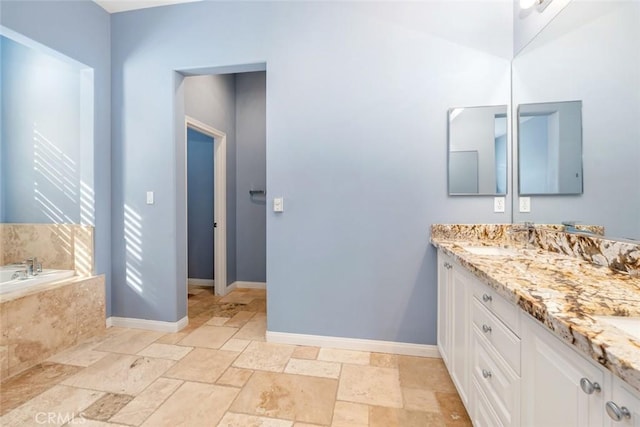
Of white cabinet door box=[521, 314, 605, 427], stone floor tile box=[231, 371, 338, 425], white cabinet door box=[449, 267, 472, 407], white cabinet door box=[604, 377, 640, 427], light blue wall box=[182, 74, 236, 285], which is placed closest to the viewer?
white cabinet door box=[604, 377, 640, 427]

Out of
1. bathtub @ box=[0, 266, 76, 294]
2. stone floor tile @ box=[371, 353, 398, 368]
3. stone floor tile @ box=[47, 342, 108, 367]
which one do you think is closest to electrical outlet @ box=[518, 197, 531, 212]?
stone floor tile @ box=[371, 353, 398, 368]

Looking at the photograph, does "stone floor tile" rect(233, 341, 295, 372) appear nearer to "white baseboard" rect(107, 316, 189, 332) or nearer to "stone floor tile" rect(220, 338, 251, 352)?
"stone floor tile" rect(220, 338, 251, 352)

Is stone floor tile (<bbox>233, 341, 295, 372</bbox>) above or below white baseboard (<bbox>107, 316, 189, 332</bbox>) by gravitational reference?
below

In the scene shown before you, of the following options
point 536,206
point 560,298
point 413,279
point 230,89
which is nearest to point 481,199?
point 536,206

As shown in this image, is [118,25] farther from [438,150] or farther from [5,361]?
[438,150]

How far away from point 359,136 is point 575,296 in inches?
65.2

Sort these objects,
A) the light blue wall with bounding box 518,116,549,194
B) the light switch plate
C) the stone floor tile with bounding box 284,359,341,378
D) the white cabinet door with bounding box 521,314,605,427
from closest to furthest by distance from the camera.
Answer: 1. the white cabinet door with bounding box 521,314,605,427
2. the light blue wall with bounding box 518,116,549,194
3. the stone floor tile with bounding box 284,359,341,378
4. the light switch plate

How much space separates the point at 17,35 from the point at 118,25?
2.81 ft

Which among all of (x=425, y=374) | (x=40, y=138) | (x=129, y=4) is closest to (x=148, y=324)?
(x=40, y=138)

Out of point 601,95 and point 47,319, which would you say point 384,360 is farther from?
point 47,319

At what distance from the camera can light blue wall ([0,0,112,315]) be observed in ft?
6.94

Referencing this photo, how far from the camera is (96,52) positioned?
8.14ft

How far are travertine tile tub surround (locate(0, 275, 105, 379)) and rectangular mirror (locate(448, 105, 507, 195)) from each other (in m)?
3.18

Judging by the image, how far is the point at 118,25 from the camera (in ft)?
8.48
